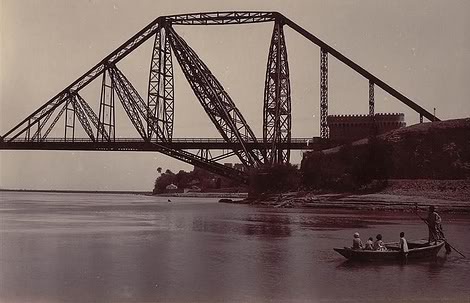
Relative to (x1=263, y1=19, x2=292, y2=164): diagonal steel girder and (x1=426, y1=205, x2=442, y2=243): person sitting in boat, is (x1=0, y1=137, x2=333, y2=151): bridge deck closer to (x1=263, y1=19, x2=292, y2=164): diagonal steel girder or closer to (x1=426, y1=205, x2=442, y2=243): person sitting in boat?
(x1=263, y1=19, x2=292, y2=164): diagonal steel girder

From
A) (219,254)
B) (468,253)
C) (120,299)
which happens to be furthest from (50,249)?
(468,253)

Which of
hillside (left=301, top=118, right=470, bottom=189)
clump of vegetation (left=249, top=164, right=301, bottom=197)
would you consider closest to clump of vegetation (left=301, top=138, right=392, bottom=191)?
hillside (left=301, top=118, right=470, bottom=189)

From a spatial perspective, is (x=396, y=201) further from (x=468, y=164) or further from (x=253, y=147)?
(x=253, y=147)

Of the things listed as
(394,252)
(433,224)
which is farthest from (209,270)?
(433,224)

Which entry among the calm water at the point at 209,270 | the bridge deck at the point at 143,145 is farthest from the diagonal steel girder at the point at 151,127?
the calm water at the point at 209,270

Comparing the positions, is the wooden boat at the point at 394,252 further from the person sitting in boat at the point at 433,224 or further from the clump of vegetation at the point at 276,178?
the clump of vegetation at the point at 276,178
